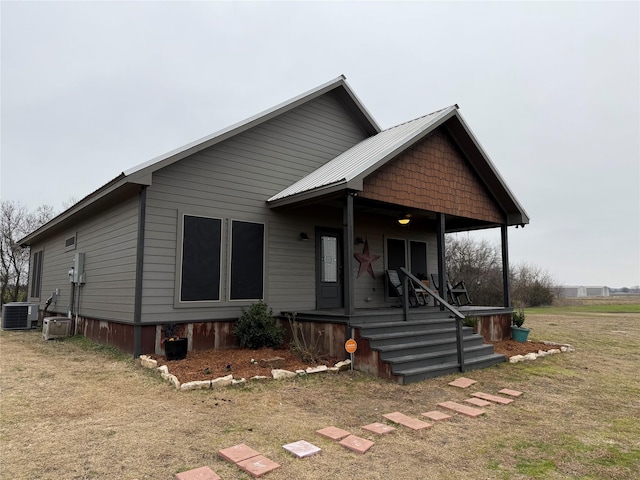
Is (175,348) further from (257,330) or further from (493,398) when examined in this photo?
(493,398)

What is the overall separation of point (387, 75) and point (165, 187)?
14950 millimetres

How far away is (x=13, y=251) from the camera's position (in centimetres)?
2556

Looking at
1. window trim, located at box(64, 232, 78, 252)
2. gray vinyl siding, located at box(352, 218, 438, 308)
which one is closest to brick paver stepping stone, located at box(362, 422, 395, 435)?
gray vinyl siding, located at box(352, 218, 438, 308)

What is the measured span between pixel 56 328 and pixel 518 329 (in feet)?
35.1

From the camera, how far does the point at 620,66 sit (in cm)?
1292

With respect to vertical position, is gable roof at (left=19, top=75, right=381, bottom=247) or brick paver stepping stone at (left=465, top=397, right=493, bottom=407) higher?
gable roof at (left=19, top=75, right=381, bottom=247)

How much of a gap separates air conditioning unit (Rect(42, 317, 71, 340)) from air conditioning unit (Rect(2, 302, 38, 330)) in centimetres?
421

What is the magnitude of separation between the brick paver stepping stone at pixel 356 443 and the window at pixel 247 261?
4626 millimetres

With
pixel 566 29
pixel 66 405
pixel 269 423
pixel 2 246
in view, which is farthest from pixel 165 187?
pixel 2 246

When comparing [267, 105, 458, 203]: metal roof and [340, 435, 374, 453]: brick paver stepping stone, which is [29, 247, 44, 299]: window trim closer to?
[267, 105, 458, 203]: metal roof

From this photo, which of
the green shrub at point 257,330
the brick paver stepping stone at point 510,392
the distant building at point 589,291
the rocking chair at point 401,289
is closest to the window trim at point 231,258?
the green shrub at point 257,330

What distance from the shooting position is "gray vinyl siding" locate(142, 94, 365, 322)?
7.02 metres

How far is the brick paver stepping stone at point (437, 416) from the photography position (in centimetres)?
416

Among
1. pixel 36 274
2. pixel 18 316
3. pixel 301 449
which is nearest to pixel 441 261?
pixel 301 449
